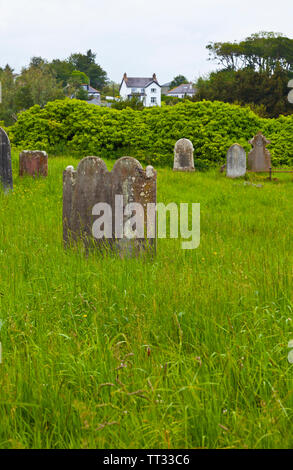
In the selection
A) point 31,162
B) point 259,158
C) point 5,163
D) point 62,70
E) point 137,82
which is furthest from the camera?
point 137,82

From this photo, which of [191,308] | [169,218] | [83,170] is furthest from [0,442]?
[169,218]

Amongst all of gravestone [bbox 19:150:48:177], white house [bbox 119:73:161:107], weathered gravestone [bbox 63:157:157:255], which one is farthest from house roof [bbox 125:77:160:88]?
weathered gravestone [bbox 63:157:157:255]

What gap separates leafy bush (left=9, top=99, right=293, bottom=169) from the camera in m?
20.8

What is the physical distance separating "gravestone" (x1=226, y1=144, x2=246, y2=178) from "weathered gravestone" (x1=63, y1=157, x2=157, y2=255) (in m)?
11.8

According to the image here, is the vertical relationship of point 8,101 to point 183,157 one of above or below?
above

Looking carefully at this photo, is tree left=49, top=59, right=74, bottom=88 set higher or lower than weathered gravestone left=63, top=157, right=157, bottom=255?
higher

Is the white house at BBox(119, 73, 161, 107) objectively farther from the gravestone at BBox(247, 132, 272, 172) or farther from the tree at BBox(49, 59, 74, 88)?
the gravestone at BBox(247, 132, 272, 172)

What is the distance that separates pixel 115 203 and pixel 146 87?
100m

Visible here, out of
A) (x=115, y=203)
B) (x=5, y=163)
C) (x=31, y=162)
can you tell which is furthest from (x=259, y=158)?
(x=115, y=203)

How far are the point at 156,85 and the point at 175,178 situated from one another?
300 feet

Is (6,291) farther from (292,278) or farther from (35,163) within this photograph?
(35,163)

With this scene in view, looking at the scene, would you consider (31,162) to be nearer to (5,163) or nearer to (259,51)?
(5,163)

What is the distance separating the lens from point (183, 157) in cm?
1903

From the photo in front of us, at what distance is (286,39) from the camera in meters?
58.3
